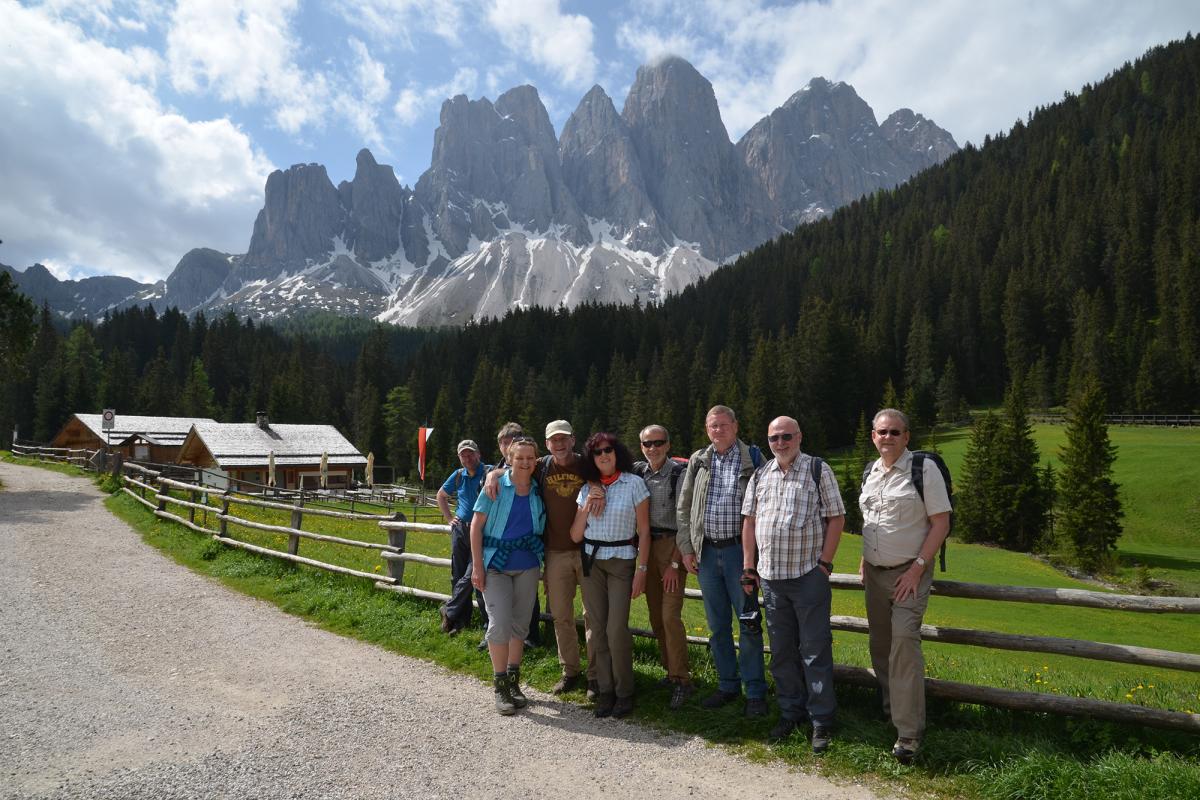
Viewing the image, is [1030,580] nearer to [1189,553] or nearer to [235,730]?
[1189,553]

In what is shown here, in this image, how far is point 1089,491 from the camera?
3731 centimetres

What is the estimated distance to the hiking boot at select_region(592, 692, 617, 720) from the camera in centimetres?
593

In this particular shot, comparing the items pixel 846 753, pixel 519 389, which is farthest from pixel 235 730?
pixel 519 389

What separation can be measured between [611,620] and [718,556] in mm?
1195

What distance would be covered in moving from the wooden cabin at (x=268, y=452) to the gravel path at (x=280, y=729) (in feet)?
118

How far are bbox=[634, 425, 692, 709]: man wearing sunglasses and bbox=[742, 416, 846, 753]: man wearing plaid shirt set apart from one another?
33.9 inches

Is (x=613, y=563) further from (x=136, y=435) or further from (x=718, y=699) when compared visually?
(x=136, y=435)

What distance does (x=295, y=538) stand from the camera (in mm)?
12344

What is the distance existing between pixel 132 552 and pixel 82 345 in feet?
332

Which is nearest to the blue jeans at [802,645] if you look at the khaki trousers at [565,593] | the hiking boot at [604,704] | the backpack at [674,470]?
the backpack at [674,470]

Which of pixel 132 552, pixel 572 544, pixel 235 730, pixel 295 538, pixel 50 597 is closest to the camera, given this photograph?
pixel 235 730

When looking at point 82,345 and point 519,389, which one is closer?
point 82,345

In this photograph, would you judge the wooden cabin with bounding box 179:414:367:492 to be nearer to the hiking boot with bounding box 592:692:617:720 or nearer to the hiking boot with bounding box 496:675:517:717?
the hiking boot with bounding box 496:675:517:717

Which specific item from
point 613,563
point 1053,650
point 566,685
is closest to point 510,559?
point 613,563
